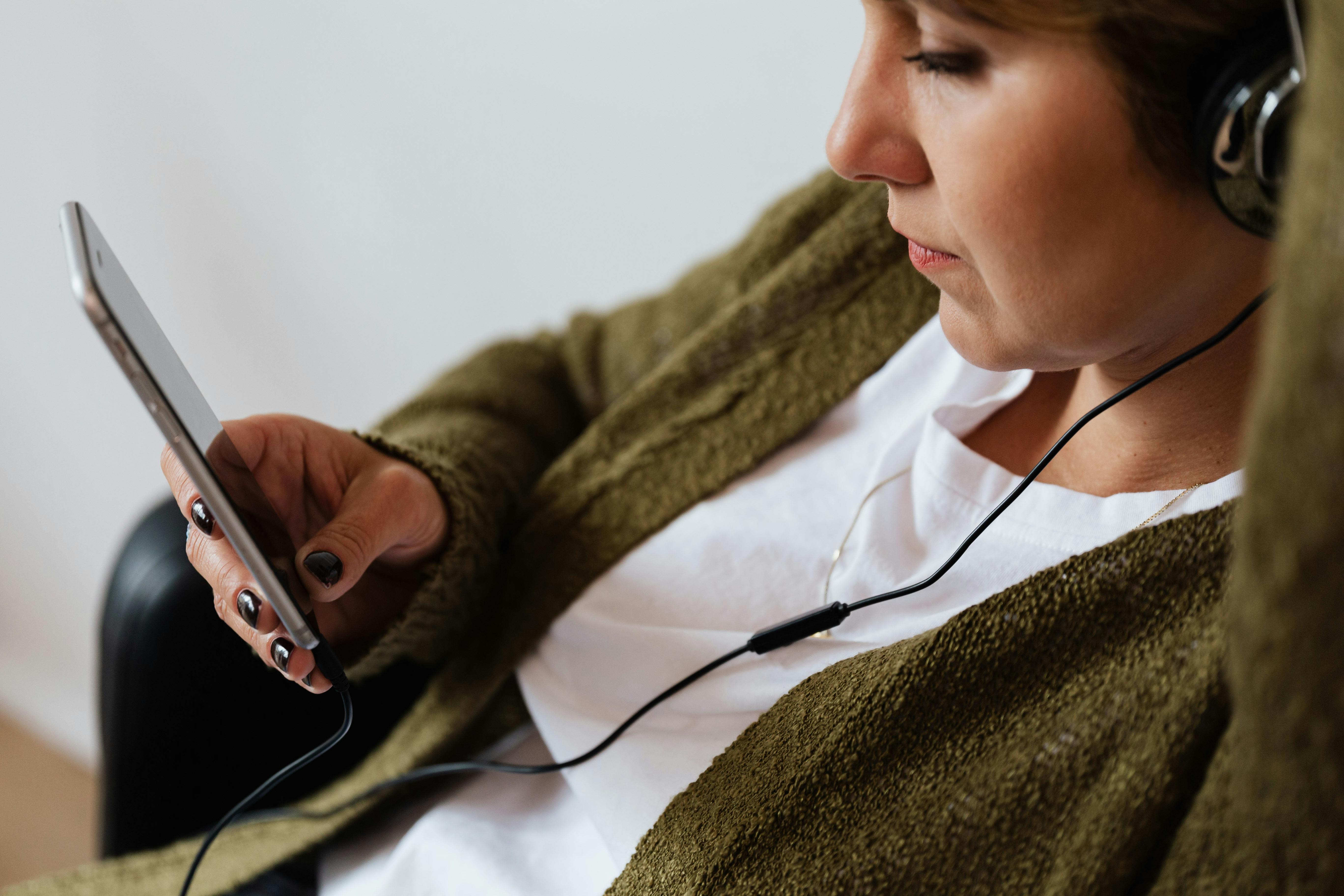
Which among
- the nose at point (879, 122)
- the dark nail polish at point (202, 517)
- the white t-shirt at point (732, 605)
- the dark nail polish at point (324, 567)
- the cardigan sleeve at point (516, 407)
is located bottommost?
the white t-shirt at point (732, 605)

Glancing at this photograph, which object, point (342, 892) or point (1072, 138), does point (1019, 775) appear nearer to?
point (1072, 138)

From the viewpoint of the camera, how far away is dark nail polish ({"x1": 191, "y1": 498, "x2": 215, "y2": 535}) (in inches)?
22.4

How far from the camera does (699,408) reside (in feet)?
2.72

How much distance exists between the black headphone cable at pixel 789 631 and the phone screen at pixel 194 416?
0.30 feet

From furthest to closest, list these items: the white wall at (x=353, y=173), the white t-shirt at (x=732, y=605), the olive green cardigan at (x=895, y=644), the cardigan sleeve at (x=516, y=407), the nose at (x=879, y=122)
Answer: the white wall at (x=353, y=173), the cardigan sleeve at (x=516, y=407), the white t-shirt at (x=732, y=605), the nose at (x=879, y=122), the olive green cardigan at (x=895, y=644)

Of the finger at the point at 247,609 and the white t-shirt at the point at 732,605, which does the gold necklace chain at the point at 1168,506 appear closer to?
the white t-shirt at the point at 732,605

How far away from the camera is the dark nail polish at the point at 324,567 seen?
0.61 metres

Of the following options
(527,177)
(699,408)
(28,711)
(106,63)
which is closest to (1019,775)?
(699,408)

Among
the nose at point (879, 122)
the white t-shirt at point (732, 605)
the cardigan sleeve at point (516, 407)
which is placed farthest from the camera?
the cardigan sleeve at point (516, 407)

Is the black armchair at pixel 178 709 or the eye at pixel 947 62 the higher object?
the eye at pixel 947 62

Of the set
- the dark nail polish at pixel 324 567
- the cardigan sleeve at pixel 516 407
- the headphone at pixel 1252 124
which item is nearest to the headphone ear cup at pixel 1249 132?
the headphone at pixel 1252 124

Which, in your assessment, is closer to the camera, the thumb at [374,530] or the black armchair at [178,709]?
the thumb at [374,530]

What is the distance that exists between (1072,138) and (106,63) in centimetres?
144

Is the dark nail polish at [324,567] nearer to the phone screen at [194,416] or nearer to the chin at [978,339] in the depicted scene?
the phone screen at [194,416]
